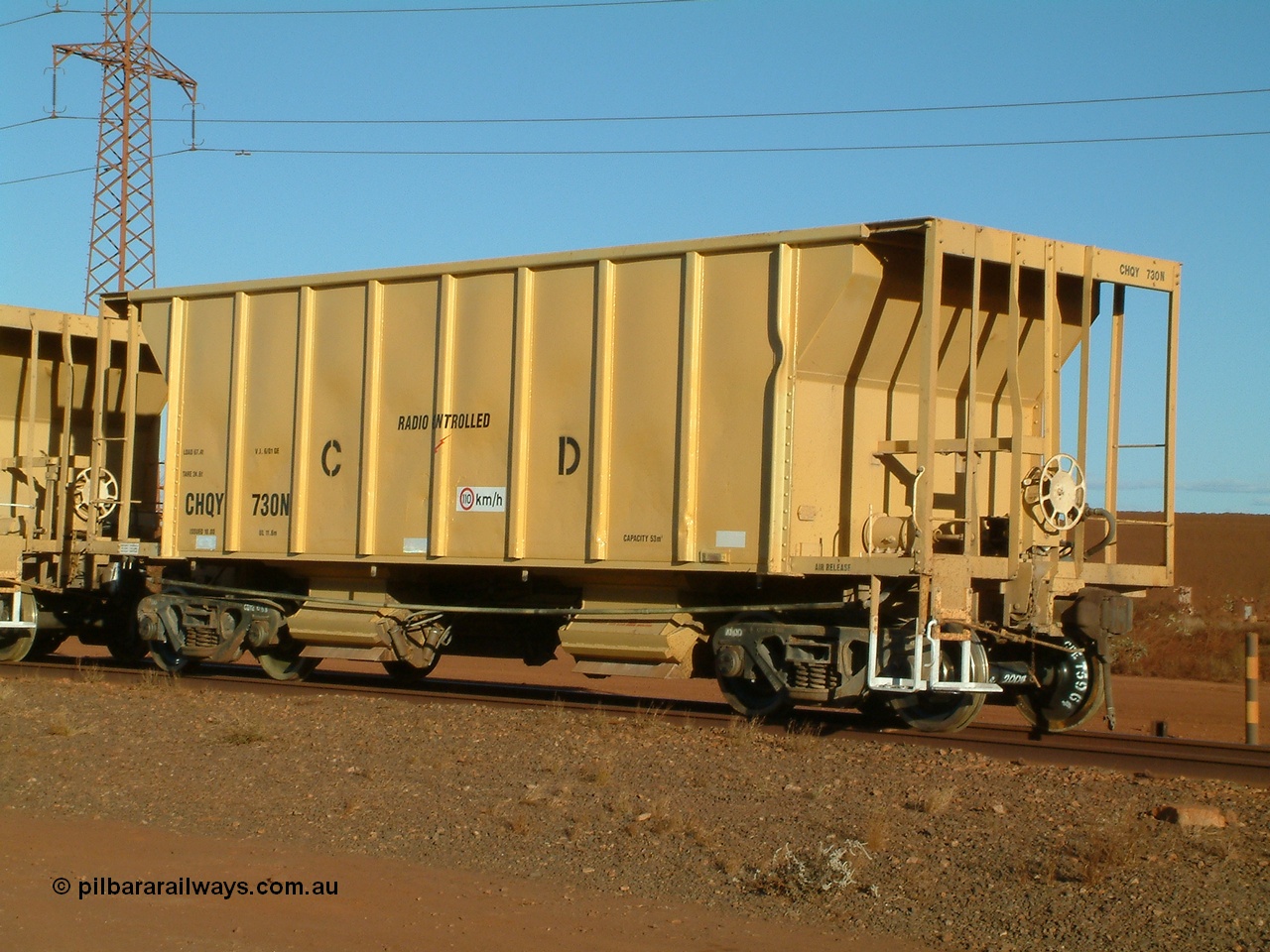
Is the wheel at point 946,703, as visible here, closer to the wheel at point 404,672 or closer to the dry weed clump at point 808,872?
the dry weed clump at point 808,872

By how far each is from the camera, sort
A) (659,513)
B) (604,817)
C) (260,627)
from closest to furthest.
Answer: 1. (604,817)
2. (659,513)
3. (260,627)

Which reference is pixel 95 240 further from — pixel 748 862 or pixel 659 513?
pixel 748 862

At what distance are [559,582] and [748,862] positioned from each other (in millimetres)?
6195

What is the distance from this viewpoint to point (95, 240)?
2970 cm

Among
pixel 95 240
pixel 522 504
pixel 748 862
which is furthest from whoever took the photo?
pixel 95 240

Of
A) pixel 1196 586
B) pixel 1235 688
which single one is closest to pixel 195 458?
pixel 1235 688

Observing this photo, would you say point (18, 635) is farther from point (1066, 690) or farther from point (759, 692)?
point (1066, 690)

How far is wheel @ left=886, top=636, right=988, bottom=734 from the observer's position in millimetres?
10297

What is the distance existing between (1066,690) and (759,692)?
8.05 ft

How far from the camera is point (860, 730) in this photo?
1084 centimetres

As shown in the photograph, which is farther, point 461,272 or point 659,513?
point 461,272

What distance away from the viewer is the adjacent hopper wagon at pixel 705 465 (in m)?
10.6

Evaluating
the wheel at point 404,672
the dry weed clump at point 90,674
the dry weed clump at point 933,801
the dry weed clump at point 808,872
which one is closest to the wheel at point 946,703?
the dry weed clump at point 933,801

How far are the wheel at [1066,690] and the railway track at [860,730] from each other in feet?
0.63
